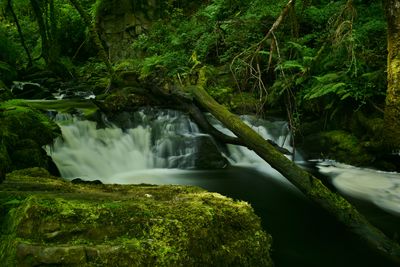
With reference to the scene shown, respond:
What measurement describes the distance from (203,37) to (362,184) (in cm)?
851

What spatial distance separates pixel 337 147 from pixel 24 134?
645cm

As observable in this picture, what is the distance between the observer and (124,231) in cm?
235

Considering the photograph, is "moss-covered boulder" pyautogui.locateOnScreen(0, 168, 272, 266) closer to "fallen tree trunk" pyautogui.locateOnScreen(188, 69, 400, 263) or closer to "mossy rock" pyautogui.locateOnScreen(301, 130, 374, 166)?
"fallen tree trunk" pyautogui.locateOnScreen(188, 69, 400, 263)

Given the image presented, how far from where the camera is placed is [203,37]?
1388 centimetres

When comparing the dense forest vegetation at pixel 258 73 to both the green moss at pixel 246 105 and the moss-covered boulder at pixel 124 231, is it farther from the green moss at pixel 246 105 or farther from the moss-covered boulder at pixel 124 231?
the moss-covered boulder at pixel 124 231

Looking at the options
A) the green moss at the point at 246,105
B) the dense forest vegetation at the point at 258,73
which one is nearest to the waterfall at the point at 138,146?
the dense forest vegetation at the point at 258,73

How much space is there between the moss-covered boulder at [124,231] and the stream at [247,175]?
177 cm

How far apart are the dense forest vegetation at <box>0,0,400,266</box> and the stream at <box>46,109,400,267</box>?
463 millimetres

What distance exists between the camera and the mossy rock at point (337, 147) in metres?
8.20

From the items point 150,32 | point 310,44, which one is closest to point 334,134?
point 310,44

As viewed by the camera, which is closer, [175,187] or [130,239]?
[130,239]

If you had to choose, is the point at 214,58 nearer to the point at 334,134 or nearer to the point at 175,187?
the point at 334,134

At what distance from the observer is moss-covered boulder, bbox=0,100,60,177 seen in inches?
231

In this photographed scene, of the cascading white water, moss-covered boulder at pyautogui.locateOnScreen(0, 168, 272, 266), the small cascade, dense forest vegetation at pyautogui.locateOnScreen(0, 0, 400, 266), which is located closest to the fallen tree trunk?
dense forest vegetation at pyautogui.locateOnScreen(0, 0, 400, 266)
